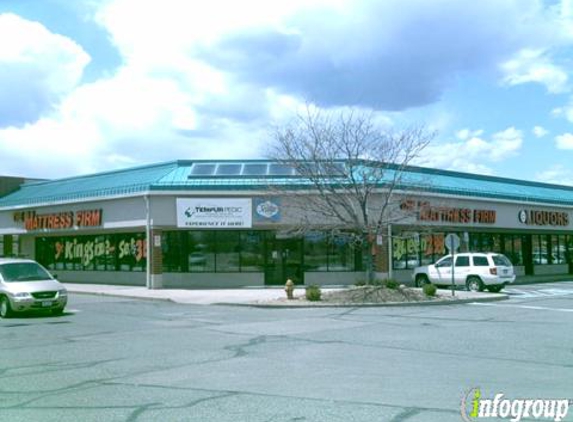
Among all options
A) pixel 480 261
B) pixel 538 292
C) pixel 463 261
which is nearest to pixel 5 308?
pixel 463 261

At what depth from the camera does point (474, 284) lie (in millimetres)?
28453

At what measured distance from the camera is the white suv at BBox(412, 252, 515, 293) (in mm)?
27984

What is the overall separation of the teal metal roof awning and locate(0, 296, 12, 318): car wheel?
39.8 ft

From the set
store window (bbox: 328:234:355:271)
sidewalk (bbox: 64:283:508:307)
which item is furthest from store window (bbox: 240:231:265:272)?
store window (bbox: 328:234:355:271)

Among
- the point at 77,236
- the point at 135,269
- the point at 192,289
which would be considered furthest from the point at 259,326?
the point at 77,236

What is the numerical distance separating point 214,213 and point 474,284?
1159 centimetres

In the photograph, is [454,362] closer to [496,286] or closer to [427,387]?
[427,387]

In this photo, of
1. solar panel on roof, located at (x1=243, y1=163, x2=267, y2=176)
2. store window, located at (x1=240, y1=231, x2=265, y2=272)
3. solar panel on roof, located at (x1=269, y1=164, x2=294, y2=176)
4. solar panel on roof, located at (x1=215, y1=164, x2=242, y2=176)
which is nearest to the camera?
solar panel on roof, located at (x1=269, y1=164, x2=294, y2=176)

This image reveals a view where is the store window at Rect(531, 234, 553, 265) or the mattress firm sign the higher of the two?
the mattress firm sign

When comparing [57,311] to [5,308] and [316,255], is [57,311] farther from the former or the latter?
[316,255]

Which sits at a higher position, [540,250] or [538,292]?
[540,250]

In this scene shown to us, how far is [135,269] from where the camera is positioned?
34.0 m

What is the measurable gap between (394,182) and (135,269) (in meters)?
14.2

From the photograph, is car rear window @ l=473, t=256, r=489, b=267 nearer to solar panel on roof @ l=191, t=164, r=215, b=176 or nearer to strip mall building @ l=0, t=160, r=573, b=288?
strip mall building @ l=0, t=160, r=573, b=288
